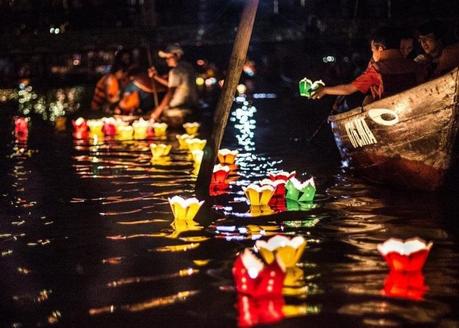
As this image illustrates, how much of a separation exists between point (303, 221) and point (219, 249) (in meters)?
1.42

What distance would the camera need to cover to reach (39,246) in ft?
24.5

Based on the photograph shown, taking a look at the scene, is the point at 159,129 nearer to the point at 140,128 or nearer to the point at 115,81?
the point at 140,128

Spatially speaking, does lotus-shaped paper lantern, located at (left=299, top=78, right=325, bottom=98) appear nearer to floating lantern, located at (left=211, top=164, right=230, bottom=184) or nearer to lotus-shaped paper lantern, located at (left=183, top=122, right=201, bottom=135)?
floating lantern, located at (left=211, top=164, right=230, bottom=184)

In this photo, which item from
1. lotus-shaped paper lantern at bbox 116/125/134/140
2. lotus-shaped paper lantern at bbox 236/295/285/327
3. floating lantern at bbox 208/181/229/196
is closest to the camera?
lotus-shaped paper lantern at bbox 236/295/285/327

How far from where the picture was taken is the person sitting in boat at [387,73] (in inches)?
399

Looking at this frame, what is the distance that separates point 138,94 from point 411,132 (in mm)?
9947

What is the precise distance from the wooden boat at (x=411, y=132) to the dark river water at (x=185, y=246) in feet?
0.99

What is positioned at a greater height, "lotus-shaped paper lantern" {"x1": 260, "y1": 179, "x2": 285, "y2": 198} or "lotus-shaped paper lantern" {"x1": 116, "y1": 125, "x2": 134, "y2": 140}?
"lotus-shaped paper lantern" {"x1": 116, "y1": 125, "x2": 134, "y2": 140}

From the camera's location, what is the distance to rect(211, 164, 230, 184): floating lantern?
406 inches

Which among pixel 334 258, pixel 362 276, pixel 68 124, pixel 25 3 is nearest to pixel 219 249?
pixel 334 258

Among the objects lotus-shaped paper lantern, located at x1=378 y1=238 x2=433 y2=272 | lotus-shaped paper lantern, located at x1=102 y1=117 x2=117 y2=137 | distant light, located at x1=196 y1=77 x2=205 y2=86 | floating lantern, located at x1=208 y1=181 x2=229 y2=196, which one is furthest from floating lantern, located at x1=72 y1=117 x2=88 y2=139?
lotus-shaped paper lantern, located at x1=378 y1=238 x2=433 y2=272

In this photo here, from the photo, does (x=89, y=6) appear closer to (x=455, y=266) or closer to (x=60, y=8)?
(x=60, y=8)

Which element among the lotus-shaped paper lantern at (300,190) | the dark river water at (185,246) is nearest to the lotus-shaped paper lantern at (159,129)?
the dark river water at (185,246)

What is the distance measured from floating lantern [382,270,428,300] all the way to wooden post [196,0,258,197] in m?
3.16
